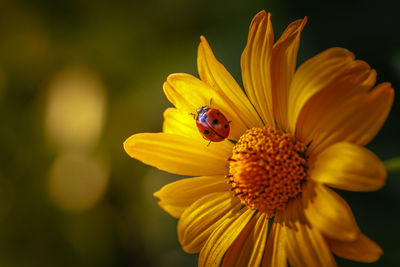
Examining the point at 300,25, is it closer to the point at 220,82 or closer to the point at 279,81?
the point at 279,81

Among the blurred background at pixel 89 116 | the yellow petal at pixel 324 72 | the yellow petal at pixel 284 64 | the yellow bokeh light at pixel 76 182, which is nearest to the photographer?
the yellow petal at pixel 324 72

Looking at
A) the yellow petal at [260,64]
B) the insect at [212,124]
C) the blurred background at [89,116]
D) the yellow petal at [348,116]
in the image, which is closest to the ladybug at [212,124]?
the insect at [212,124]

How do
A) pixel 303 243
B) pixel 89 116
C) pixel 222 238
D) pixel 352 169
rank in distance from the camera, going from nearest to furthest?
pixel 352 169
pixel 303 243
pixel 222 238
pixel 89 116

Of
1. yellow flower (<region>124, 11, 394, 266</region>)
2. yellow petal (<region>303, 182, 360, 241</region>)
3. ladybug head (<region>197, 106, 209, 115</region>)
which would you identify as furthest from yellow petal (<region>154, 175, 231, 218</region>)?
yellow petal (<region>303, 182, 360, 241</region>)

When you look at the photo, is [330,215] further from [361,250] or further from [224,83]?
[224,83]

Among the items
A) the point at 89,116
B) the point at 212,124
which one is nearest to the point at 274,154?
the point at 212,124

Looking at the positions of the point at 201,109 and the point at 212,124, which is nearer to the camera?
the point at 212,124

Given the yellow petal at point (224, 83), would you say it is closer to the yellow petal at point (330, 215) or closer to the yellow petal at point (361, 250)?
the yellow petal at point (330, 215)
